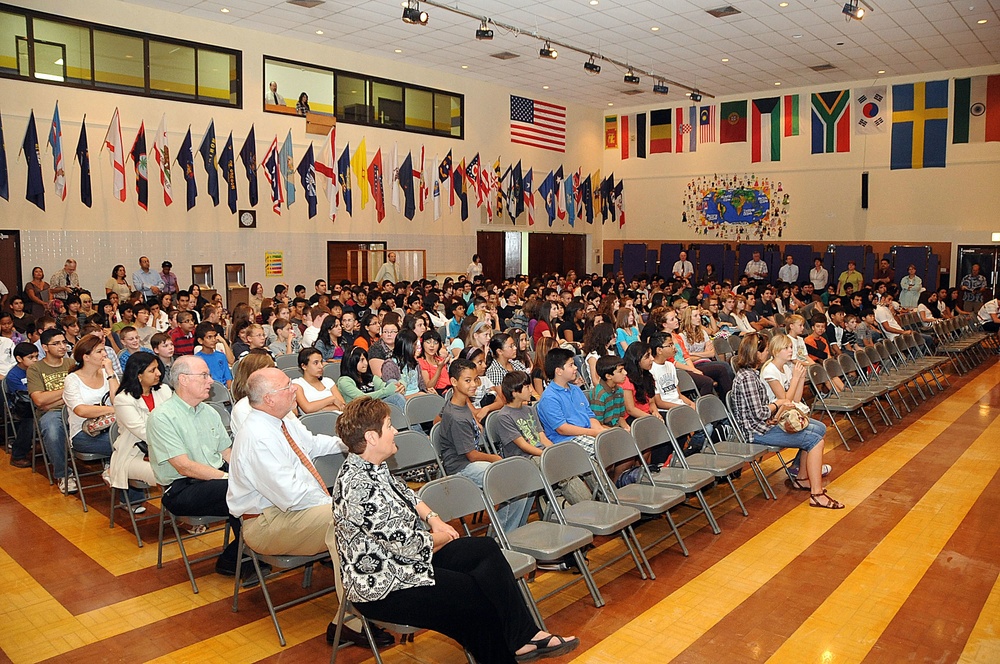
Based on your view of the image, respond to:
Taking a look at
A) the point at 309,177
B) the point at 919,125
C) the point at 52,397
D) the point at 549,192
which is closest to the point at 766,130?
the point at 919,125

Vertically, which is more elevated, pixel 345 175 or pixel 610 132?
pixel 610 132

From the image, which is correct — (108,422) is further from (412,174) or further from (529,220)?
(529,220)

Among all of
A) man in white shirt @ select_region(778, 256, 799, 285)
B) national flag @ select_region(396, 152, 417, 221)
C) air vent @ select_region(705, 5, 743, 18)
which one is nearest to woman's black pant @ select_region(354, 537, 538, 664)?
air vent @ select_region(705, 5, 743, 18)

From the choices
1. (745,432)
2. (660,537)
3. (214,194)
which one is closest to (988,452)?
(745,432)

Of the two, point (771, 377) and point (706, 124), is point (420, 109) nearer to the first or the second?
point (706, 124)

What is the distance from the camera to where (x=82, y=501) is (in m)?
6.26

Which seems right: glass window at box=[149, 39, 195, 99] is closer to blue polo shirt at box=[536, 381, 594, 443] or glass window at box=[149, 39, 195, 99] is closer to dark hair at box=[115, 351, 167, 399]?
dark hair at box=[115, 351, 167, 399]

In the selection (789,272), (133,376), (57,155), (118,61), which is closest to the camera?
(133,376)

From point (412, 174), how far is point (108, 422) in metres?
14.8

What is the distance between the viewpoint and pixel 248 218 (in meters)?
17.1

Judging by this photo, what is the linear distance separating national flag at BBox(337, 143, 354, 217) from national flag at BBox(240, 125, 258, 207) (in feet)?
7.10

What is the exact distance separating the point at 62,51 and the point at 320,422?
1202 cm

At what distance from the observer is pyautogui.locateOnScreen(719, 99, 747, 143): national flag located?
24.0 m

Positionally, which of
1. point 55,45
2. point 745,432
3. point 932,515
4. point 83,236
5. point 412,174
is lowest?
point 932,515
